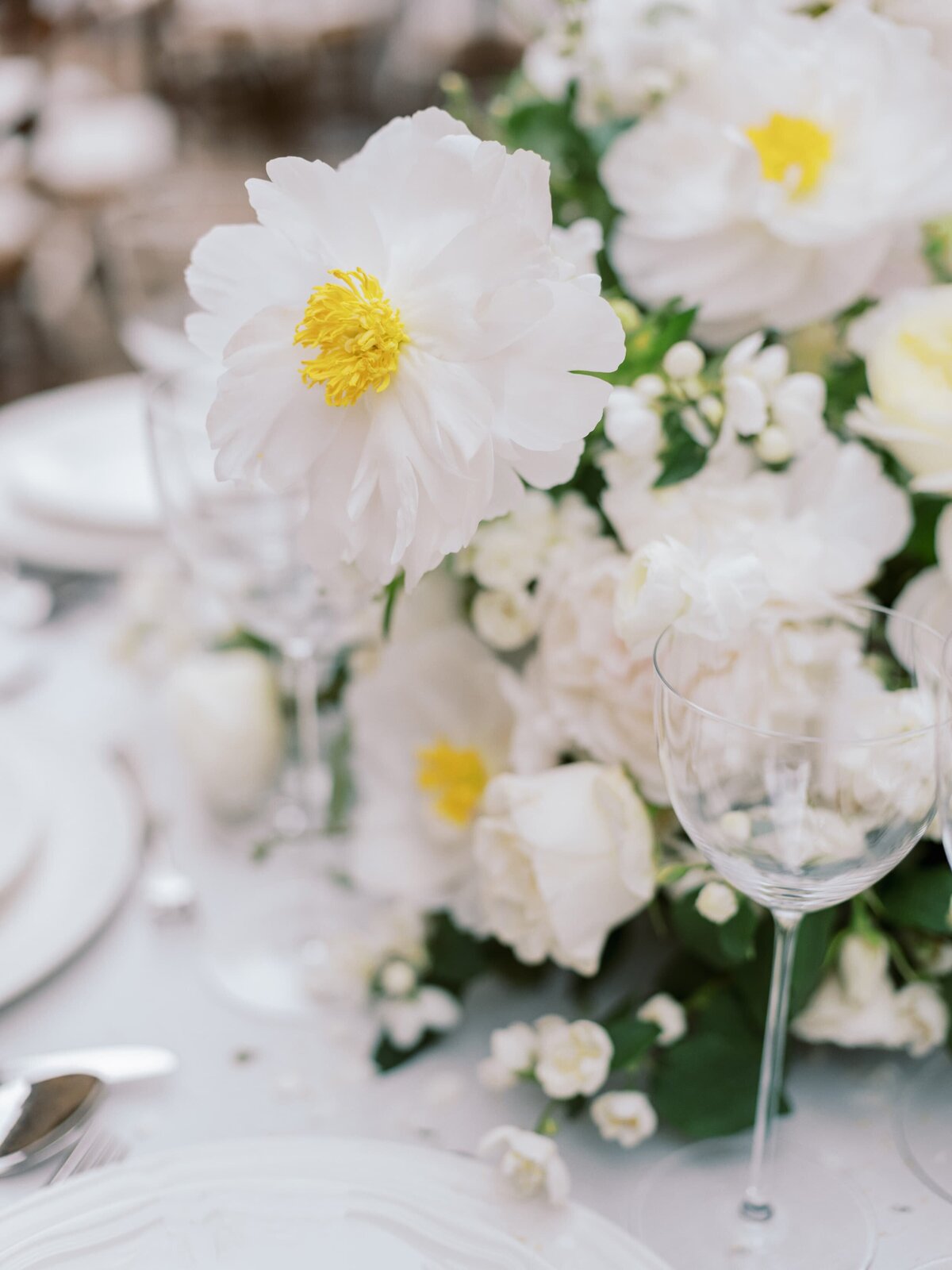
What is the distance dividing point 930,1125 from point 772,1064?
14 cm

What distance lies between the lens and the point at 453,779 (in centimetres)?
72

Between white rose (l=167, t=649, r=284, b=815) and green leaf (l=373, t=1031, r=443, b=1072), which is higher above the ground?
white rose (l=167, t=649, r=284, b=815)

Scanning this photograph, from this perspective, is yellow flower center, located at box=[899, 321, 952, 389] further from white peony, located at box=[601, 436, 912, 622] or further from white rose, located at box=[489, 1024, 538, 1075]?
white rose, located at box=[489, 1024, 538, 1075]

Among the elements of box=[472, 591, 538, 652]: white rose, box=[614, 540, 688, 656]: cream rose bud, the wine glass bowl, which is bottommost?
box=[472, 591, 538, 652]: white rose

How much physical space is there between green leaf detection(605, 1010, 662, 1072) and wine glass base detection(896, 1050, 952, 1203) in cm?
13

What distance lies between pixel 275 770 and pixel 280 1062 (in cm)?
24

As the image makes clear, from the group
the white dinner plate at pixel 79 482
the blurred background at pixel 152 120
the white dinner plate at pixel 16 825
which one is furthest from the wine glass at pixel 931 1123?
the blurred background at pixel 152 120

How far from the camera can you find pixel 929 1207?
0.59 meters

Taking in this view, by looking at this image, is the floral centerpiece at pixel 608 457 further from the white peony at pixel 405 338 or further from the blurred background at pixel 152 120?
the blurred background at pixel 152 120

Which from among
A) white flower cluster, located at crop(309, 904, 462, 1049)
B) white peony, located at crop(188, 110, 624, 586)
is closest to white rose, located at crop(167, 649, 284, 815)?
white flower cluster, located at crop(309, 904, 462, 1049)

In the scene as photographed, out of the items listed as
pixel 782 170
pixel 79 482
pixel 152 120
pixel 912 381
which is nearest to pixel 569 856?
pixel 912 381

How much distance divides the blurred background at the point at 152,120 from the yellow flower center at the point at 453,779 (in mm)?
816

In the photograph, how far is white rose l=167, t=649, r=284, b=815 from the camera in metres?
0.83

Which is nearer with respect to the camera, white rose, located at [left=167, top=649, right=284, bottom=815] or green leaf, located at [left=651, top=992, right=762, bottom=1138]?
green leaf, located at [left=651, top=992, right=762, bottom=1138]
